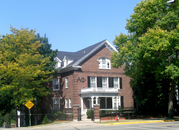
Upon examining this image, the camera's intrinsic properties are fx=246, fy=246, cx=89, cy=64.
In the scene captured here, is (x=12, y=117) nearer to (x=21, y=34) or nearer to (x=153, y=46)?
(x=21, y=34)

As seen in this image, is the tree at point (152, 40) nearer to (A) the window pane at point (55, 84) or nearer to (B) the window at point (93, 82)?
(B) the window at point (93, 82)

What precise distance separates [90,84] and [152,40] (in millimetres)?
17457

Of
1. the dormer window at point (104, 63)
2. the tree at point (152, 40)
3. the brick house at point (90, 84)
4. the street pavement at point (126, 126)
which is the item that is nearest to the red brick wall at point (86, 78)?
the brick house at point (90, 84)

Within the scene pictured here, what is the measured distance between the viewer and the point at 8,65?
29203 mm

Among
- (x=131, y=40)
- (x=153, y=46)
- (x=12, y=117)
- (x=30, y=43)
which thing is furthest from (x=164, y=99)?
(x=12, y=117)

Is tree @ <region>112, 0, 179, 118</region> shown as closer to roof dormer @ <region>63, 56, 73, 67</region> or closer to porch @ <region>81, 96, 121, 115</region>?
porch @ <region>81, 96, 121, 115</region>

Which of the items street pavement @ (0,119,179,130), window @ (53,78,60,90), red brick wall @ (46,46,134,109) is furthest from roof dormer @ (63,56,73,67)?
street pavement @ (0,119,179,130)

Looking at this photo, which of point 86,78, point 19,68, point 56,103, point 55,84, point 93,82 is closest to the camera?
point 19,68

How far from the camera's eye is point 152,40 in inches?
944

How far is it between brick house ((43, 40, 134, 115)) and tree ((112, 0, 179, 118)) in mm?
9111

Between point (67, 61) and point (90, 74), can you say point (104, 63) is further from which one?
point (67, 61)

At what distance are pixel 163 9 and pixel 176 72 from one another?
721cm

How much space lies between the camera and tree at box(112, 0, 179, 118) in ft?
78.4

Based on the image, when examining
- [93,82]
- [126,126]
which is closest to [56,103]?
[93,82]
